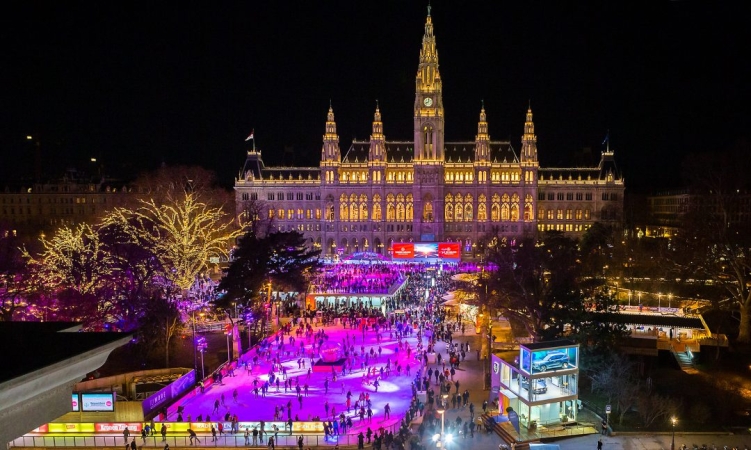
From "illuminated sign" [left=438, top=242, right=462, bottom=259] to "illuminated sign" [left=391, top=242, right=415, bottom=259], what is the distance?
3296 mm

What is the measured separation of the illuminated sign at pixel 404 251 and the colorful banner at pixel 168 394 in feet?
129

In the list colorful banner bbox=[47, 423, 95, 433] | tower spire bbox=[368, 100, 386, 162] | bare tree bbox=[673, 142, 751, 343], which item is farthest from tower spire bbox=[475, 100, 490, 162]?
colorful banner bbox=[47, 423, 95, 433]

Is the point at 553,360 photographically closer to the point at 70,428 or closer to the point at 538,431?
the point at 538,431

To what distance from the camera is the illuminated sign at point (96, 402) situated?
21.6 metres

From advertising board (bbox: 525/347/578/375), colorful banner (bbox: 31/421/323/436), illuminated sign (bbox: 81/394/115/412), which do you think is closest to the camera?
colorful banner (bbox: 31/421/323/436)

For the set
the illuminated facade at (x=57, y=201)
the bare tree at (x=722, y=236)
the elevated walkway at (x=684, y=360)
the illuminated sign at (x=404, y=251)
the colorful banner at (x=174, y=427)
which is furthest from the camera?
the illuminated facade at (x=57, y=201)

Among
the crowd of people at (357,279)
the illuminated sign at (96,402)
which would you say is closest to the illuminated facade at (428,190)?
the crowd of people at (357,279)

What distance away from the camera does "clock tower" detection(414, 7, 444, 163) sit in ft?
262

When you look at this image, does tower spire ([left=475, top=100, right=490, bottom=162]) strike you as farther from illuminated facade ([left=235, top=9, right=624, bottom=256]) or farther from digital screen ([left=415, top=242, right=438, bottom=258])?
digital screen ([left=415, top=242, right=438, bottom=258])

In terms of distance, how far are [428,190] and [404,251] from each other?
18067mm

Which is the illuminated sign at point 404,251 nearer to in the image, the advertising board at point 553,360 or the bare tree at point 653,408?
the advertising board at point 553,360

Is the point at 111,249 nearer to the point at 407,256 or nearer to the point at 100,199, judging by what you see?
the point at 407,256

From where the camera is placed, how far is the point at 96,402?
70.8 feet

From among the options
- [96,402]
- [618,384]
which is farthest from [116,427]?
[618,384]
